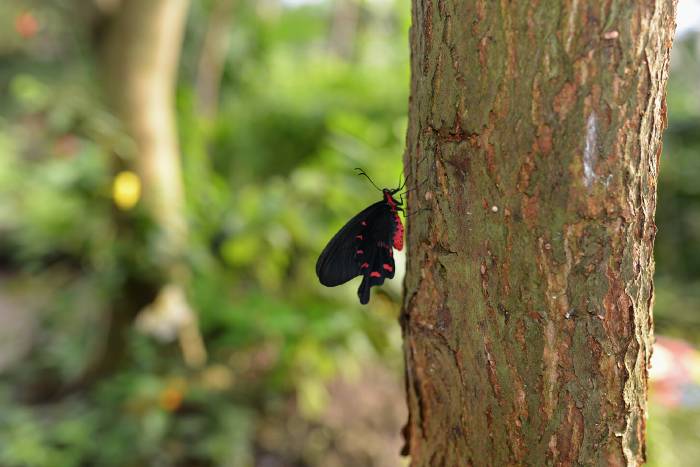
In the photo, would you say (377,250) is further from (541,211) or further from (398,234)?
(541,211)

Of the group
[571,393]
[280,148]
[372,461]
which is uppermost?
[280,148]

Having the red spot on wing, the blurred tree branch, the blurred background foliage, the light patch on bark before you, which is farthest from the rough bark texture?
the blurred tree branch

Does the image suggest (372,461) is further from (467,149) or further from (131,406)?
(467,149)

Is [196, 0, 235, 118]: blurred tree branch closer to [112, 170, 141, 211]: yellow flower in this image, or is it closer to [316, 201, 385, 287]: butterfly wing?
[112, 170, 141, 211]: yellow flower

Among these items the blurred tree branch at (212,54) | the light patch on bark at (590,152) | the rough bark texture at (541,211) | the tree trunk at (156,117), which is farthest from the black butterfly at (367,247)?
the blurred tree branch at (212,54)

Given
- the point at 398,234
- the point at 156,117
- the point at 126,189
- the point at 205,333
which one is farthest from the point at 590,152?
the point at 205,333

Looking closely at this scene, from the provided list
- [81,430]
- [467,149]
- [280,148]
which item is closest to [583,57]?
[467,149]
